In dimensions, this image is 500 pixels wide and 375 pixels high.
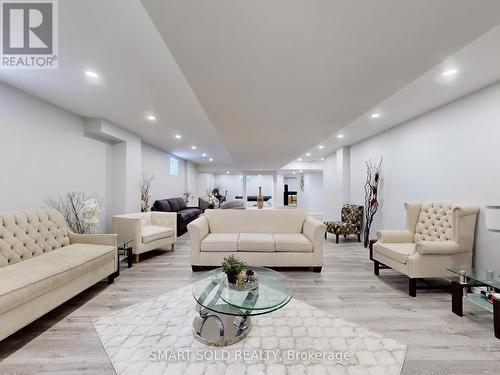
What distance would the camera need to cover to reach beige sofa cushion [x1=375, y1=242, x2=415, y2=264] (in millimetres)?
2740

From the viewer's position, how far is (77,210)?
12.6ft

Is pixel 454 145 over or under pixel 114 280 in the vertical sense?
over

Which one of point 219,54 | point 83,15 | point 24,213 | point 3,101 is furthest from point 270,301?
point 3,101

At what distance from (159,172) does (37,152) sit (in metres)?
3.81

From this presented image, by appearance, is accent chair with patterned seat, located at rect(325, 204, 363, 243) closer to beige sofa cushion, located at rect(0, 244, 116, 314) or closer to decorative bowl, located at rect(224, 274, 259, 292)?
decorative bowl, located at rect(224, 274, 259, 292)

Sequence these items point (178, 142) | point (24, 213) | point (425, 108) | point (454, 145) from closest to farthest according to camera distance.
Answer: point (24, 213)
point (454, 145)
point (425, 108)
point (178, 142)

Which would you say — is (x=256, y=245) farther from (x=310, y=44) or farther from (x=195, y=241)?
(x=310, y=44)

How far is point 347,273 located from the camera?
3.35 meters

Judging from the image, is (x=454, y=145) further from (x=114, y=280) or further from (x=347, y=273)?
(x=114, y=280)

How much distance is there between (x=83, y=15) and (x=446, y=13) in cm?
240

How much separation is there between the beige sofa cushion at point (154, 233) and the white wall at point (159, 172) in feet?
7.37

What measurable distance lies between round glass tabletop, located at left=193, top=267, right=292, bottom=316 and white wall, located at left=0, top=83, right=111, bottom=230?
2.80 meters

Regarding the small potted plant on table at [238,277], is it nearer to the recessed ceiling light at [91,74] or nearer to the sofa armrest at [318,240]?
the sofa armrest at [318,240]

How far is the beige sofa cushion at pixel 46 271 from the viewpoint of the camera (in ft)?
5.69
